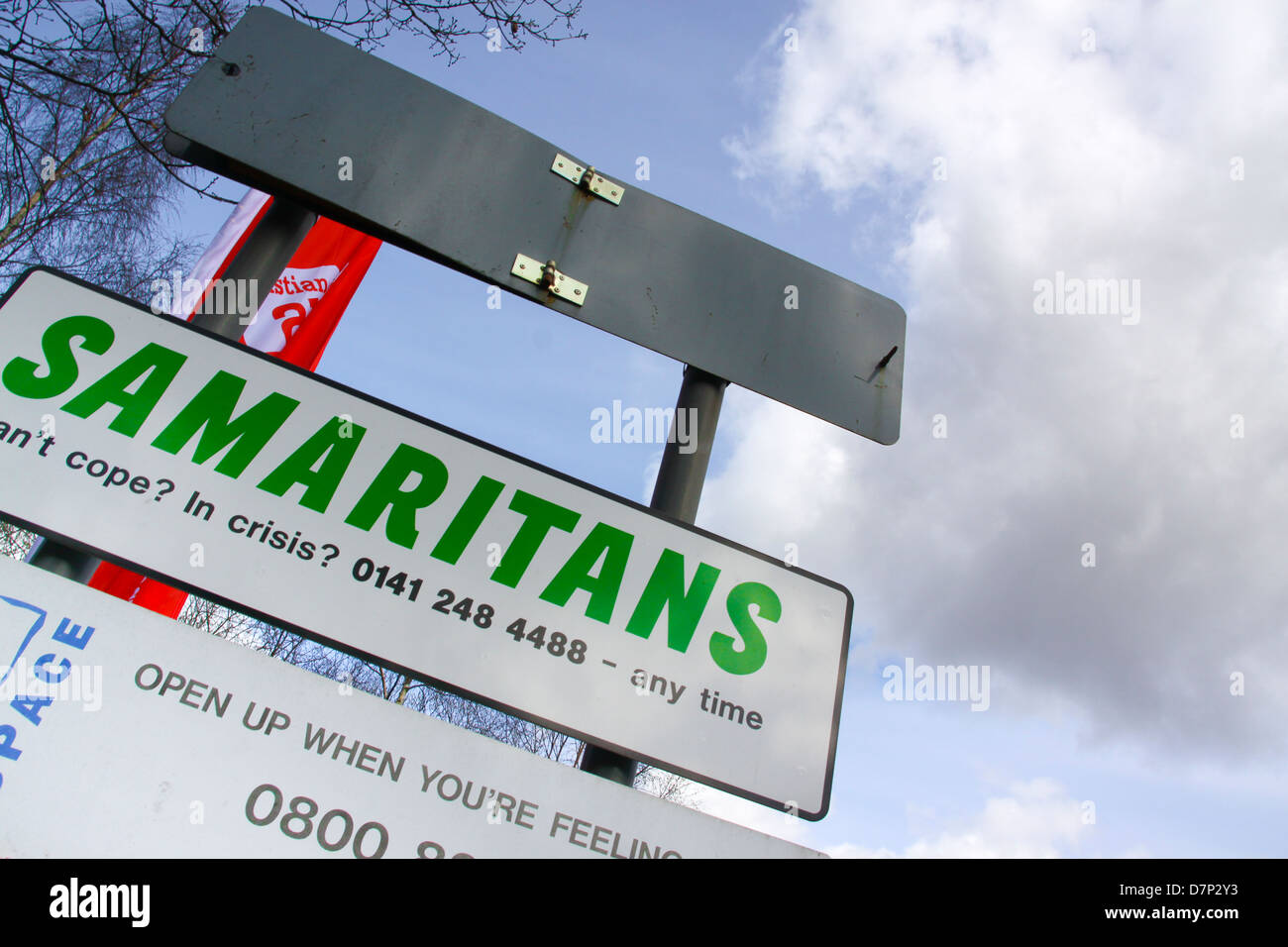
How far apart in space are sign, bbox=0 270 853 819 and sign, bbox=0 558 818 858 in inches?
4.1

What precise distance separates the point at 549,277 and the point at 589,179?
37 centimetres

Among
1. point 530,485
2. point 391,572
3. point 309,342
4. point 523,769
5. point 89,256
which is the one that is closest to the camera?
A: point 523,769

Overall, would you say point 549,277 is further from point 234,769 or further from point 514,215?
point 234,769

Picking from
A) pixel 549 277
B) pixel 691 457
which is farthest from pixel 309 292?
pixel 691 457

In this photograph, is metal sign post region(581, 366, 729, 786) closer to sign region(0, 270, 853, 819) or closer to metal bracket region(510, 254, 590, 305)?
sign region(0, 270, 853, 819)

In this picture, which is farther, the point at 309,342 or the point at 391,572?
the point at 309,342

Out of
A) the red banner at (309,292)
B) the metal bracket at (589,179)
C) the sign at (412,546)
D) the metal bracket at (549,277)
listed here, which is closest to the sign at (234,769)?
the sign at (412,546)

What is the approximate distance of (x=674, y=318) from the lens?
6.19ft

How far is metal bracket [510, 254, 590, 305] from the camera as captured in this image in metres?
1.80
